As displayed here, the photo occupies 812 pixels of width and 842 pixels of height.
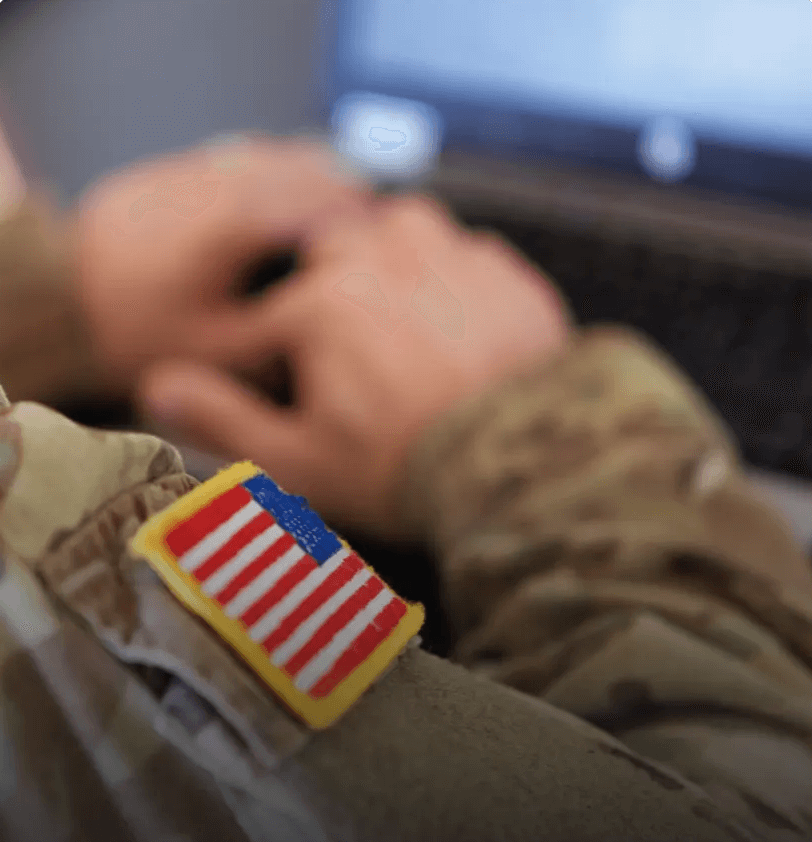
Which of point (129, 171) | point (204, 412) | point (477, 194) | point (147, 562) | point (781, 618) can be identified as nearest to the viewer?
point (147, 562)

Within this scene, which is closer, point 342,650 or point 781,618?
point 342,650

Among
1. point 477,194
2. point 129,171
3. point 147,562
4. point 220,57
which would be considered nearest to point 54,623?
point 147,562

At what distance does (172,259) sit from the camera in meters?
0.47

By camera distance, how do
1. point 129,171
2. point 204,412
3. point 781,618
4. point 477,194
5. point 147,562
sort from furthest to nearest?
point 477,194
point 129,171
point 204,412
point 781,618
point 147,562

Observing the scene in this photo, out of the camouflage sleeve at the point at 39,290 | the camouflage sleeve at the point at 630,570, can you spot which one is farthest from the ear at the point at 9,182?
the camouflage sleeve at the point at 630,570

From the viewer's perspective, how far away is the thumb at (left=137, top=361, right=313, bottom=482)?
30 centimetres

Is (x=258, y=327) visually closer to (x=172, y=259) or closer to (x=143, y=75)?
(x=172, y=259)

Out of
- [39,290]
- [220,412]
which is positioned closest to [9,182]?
[39,290]

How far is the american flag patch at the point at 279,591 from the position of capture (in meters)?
0.11

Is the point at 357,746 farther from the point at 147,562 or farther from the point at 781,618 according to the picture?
the point at 781,618

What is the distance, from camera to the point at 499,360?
41cm

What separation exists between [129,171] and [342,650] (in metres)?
0.51

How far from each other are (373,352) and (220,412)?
81mm

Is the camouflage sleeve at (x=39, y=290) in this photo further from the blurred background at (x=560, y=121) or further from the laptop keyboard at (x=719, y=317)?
the laptop keyboard at (x=719, y=317)
